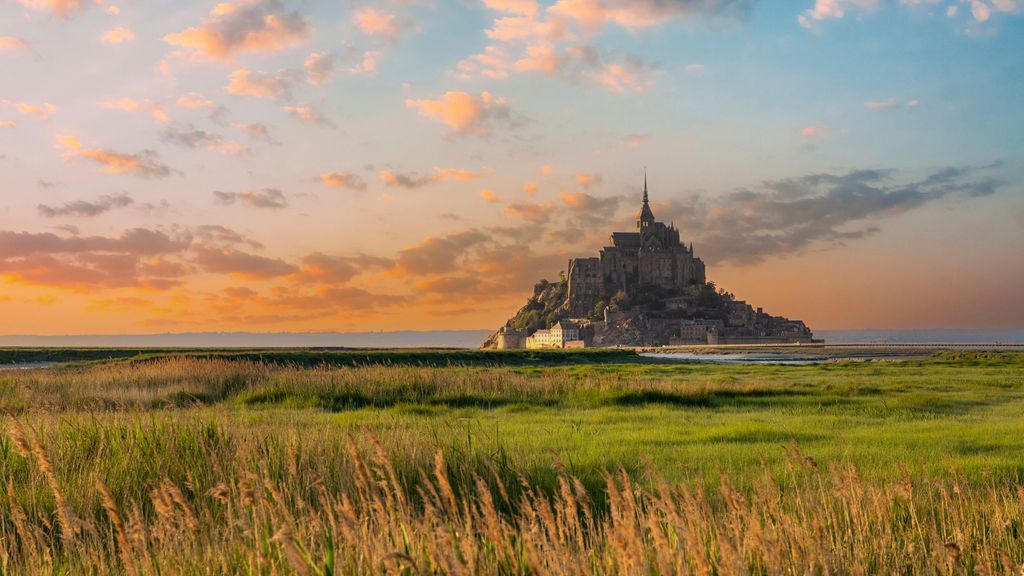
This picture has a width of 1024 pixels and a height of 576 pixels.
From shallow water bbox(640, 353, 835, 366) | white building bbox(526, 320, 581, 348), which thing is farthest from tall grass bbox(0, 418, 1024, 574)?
white building bbox(526, 320, 581, 348)

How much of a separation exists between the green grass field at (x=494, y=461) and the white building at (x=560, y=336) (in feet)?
500

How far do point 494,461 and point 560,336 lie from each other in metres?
176

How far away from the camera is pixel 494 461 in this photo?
8.92 m

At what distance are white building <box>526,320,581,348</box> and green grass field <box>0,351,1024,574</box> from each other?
500 ft

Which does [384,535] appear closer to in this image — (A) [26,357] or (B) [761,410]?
(B) [761,410]

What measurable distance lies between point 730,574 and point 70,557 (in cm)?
418

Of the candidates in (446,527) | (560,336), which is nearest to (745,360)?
(560,336)

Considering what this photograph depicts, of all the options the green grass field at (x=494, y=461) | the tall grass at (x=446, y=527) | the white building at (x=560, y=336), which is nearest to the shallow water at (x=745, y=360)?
the green grass field at (x=494, y=461)

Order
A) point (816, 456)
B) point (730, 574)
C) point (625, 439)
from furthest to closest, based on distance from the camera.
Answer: point (625, 439) → point (816, 456) → point (730, 574)

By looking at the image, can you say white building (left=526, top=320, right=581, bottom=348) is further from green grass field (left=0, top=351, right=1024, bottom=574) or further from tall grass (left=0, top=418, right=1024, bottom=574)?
tall grass (left=0, top=418, right=1024, bottom=574)

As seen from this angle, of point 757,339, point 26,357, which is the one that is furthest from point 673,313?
point 26,357

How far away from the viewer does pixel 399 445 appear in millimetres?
9414

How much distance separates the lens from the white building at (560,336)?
183 m

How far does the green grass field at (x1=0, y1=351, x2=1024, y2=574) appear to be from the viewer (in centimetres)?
508
